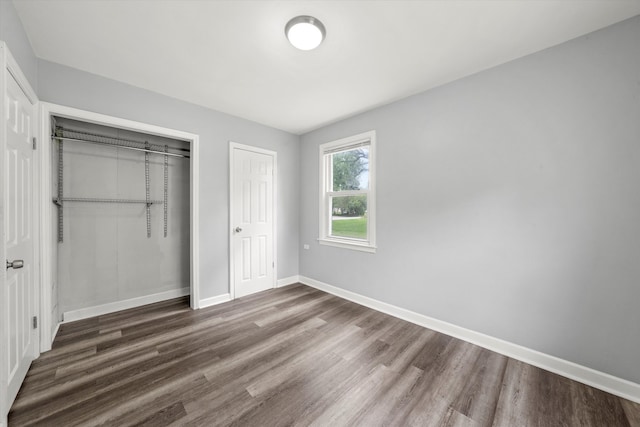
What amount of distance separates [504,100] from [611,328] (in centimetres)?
192

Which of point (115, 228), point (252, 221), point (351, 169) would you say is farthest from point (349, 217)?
point (115, 228)

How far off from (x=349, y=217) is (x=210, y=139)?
219cm

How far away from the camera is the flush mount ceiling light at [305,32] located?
170 cm

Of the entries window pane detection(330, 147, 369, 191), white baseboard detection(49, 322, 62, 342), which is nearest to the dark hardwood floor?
white baseboard detection(49, 322, 62, 342)

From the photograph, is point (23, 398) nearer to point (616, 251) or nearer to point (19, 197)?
point (19, 197)

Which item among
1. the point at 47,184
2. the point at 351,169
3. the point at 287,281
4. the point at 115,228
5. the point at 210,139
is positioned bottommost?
the point at 287,281

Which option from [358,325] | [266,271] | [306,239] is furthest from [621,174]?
[266,271]

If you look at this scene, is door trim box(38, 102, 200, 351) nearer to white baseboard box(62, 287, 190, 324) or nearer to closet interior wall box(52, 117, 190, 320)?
white baseboard box(62, 287, 190, 324)

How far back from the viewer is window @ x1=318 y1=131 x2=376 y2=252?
3.21 meters

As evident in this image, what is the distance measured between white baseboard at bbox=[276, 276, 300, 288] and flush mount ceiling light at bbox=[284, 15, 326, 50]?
3245 mm

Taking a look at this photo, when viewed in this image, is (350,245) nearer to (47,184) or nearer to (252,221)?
(252,221)

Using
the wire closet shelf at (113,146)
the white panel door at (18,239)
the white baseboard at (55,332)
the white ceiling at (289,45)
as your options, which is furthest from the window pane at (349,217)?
the white baseboard at (55,332)

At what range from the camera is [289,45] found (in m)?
1.96

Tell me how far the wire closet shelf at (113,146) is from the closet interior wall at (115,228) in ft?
0.11
